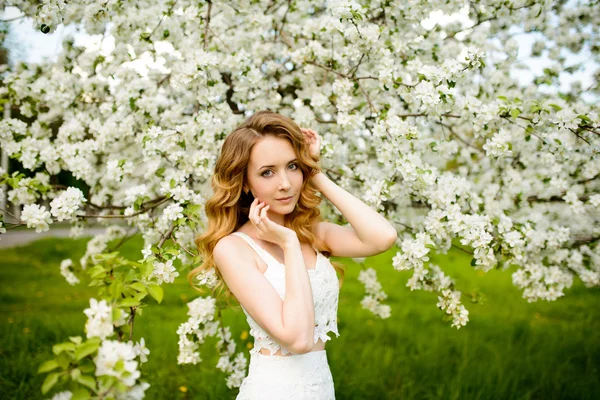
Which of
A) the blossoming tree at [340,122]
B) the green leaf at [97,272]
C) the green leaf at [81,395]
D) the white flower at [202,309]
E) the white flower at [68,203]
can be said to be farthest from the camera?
the white flower at [202,309]

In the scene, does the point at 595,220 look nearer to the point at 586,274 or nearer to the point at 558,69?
the point at 586,274

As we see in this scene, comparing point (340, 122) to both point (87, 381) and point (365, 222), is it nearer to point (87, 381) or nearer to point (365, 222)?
point (365, 222)

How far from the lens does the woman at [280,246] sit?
1.76 meters

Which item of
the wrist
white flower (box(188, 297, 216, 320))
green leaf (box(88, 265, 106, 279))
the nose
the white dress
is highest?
the nose

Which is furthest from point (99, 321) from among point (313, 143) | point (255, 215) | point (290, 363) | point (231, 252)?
point (313, 143)

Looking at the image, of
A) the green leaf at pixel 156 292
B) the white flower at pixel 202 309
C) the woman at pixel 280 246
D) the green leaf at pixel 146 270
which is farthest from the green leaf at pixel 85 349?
the white flower at pixel 202 309

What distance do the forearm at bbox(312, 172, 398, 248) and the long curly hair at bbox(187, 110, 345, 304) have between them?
16 centimetres

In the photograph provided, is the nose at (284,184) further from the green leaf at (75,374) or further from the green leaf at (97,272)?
the green leaf at (75,374)

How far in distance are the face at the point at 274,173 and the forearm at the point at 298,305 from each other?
0.33 meters

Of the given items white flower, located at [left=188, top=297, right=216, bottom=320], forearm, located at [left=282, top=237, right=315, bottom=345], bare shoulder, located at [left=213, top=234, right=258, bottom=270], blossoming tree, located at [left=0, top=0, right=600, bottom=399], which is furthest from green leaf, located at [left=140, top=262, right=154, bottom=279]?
white flower, located at [left=188, top=297, right=216, bottom=320]

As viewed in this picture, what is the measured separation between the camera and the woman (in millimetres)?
1757

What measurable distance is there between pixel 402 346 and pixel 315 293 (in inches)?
121

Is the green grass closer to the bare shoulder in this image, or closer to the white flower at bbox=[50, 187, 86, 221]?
the bare shoulder

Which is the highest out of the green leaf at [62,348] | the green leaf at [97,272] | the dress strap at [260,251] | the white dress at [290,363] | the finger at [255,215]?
the finger at [255,215]
